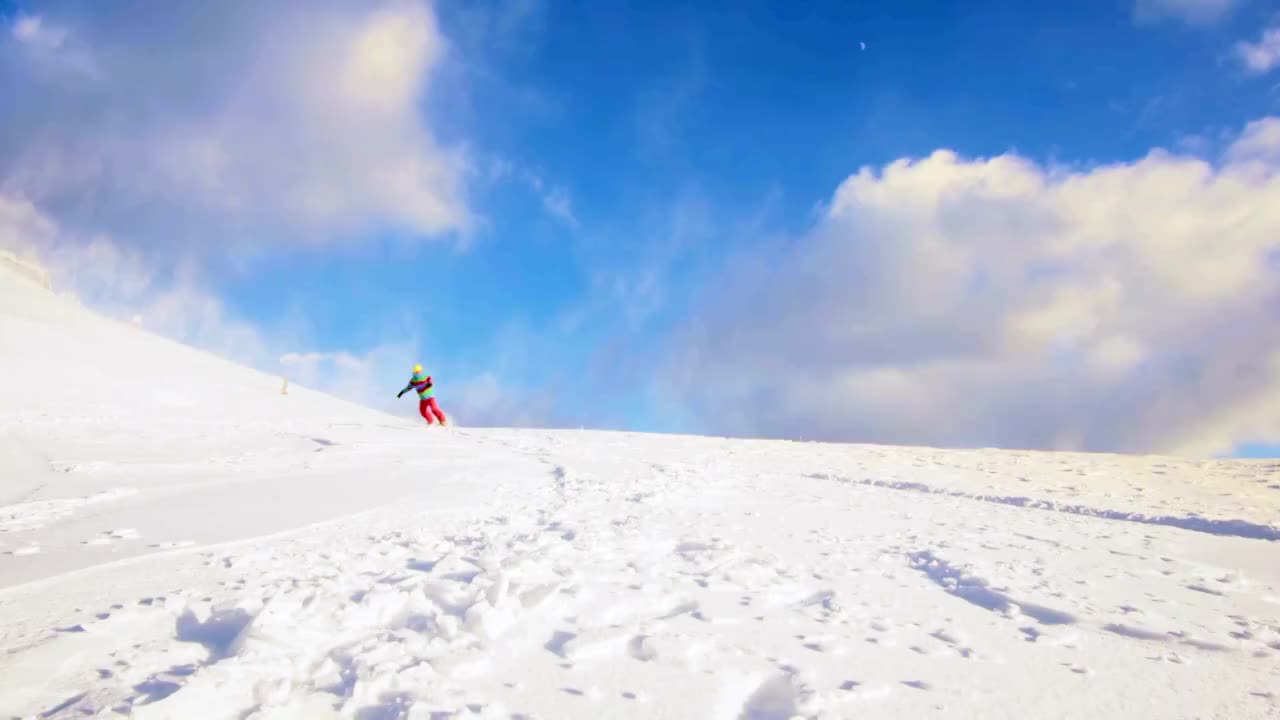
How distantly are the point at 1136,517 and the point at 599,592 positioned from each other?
8260mm

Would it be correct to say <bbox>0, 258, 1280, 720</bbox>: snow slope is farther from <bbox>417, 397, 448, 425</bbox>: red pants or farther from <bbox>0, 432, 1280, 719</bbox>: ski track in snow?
<bbox>417, 397, 448, 425</bbox>: red pants

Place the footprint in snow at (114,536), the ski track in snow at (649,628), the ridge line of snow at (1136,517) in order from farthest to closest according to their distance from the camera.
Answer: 1. the ridge line of snow at (1136,517)
2. the footprint in snow at (114,536)
3. the ski track in snow at (649,628)

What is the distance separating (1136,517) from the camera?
8.23m

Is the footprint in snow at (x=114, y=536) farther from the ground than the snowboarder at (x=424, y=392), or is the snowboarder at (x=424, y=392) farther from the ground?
the snowboarder at (x=424, y=392)

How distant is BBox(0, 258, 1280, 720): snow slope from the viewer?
2.88 metres

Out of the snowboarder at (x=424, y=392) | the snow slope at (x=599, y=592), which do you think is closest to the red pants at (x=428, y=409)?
the snowboarder at (x=424, y=392)

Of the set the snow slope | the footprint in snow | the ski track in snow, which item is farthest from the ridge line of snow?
the footprint in snow

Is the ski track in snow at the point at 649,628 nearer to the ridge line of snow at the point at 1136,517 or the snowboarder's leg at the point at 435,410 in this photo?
the ridge line of snow at the point at 1136,517

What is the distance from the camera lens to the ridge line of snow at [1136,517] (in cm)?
755

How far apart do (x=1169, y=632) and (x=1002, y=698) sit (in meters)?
1.92

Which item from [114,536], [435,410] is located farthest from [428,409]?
[114,536]

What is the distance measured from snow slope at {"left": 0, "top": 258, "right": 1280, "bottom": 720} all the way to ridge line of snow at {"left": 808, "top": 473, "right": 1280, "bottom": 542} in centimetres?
6

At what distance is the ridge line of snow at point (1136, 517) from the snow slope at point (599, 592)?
6cm

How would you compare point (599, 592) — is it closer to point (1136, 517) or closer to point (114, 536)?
point (114, 536)
